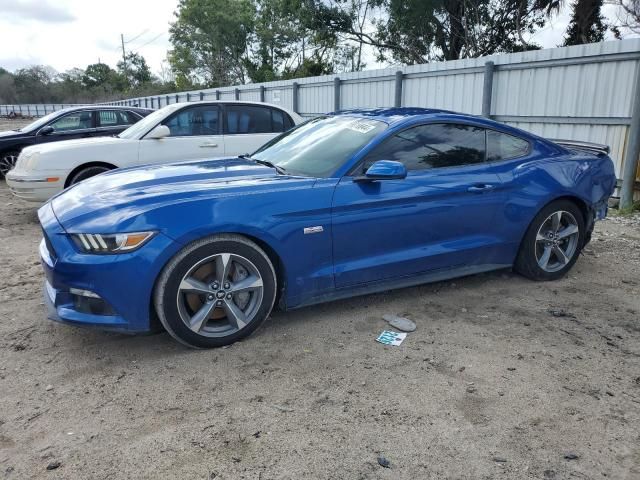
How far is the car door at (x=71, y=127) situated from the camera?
9578 mm

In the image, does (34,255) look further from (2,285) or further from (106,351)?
(106,351)

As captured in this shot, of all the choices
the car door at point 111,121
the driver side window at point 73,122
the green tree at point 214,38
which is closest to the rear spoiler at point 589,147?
the car door at point 111,121

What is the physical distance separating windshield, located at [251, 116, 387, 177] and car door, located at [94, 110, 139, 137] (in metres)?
6.07

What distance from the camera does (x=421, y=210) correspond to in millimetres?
3924

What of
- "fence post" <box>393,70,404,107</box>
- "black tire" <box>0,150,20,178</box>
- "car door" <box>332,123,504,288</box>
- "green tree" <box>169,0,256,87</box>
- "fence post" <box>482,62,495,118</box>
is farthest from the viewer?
"green tree" <box>169,0,256,87</box>

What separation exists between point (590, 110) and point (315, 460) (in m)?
7.53

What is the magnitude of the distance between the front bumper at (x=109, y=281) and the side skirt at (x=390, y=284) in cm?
93

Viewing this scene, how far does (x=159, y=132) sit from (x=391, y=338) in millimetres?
4798

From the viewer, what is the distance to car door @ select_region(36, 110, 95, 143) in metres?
9.58

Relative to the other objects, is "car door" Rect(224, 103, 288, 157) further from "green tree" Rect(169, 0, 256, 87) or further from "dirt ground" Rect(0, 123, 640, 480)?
"green tree" Rect(169, 0, 256, 87)

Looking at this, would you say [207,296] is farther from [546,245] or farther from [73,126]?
[73,126]

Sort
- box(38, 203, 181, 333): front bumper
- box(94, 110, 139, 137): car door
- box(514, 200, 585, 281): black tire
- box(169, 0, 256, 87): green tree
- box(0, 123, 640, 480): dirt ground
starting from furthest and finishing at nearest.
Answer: box(169, 0, 256, 87): green tree
box(94, 110, 139, 137): car door
box(514, 200, 585, 281): black tire
box(38, 203, 181, 333): front bumper
box(0, 123, 640, 480): dirt ground

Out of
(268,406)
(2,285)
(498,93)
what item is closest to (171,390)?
(268,406)

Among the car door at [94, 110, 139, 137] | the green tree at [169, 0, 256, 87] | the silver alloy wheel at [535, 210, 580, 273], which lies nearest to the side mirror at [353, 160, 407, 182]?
the silver alloy wheel at [535, 210, 580, 273]
